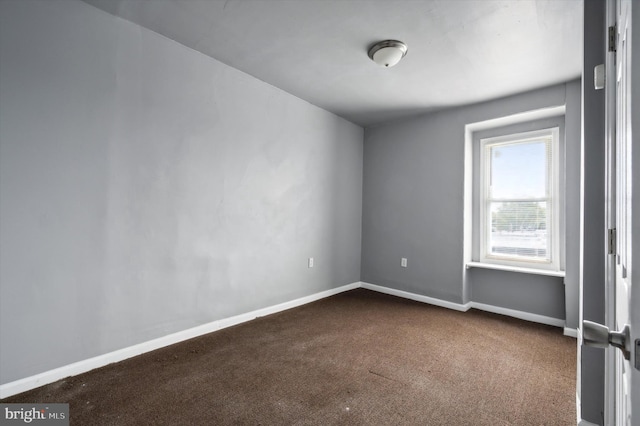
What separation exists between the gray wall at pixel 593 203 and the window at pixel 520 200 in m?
2.35

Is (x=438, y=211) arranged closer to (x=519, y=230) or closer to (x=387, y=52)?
(x=519, y=230)

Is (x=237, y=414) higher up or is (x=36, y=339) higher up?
(x=36, y=339)

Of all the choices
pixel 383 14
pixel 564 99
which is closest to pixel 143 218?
pixel 383 14

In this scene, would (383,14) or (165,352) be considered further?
(165,352)

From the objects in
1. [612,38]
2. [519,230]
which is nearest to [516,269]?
[519,230]

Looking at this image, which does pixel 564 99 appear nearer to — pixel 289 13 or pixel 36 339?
pixel 289 13

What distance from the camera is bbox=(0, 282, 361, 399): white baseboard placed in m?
1.92

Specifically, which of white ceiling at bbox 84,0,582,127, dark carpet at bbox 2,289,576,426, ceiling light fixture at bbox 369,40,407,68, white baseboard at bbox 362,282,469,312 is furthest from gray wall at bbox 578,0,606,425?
white baseboard at bbox 362,282,469,312

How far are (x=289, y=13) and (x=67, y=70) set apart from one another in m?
1.57

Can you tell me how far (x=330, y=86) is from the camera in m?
3.43

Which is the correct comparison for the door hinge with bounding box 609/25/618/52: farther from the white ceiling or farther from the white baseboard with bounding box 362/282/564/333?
the white baseboard with bounding box 362/282/564/333

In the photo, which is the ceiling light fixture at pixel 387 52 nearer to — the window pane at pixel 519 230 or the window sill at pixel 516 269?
the window pane at pixel 519 230
